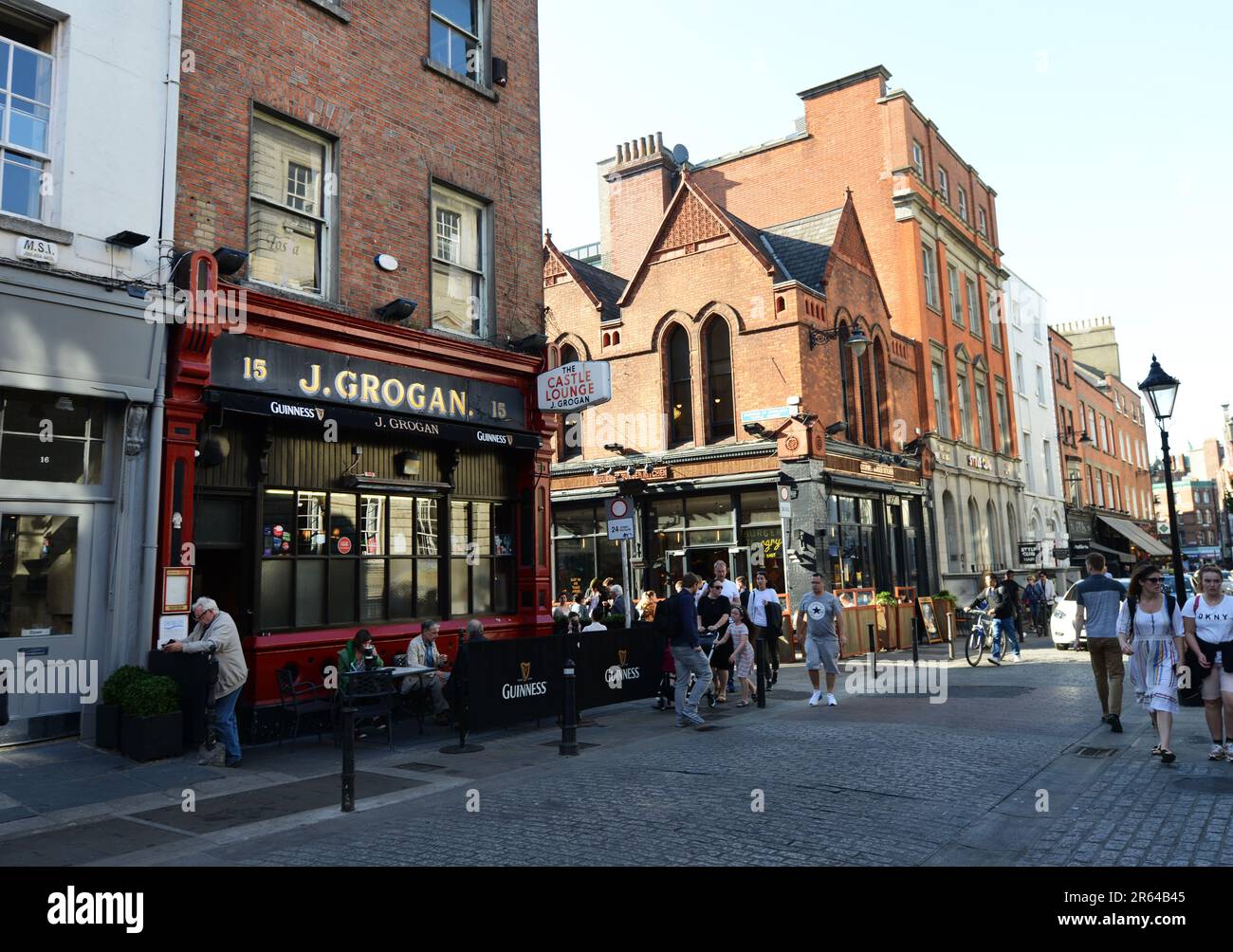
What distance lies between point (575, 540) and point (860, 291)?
36.5 feet

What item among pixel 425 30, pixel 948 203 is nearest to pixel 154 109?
pixel 425 30

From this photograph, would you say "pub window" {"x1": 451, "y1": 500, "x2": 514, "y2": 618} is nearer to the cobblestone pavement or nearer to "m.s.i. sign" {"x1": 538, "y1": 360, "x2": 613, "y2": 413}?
"m.s.i. sign" {"x1": 538, "y1": 360, "x2": 613, "y2": 413}

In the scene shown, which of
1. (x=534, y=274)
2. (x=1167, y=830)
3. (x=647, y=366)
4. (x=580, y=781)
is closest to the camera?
(x=1167, y=830)

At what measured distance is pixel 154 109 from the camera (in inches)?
391

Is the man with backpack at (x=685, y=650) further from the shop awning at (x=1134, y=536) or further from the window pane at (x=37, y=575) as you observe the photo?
the shop awning at (x=1134, y=536)

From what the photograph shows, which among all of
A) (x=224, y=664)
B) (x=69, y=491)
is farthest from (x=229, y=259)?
(x=224, y=664)

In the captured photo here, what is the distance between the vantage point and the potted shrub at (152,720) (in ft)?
28.6

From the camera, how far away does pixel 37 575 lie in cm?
902

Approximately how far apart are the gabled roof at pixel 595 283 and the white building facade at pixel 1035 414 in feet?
62.4

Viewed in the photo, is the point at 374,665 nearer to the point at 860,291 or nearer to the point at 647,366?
the point at 647,366

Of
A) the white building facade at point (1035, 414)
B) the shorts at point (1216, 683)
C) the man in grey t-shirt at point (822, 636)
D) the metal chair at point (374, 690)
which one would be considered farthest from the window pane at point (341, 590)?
the white building facade at point (1035, 414)

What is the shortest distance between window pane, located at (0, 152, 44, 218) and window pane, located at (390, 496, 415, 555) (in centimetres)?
536

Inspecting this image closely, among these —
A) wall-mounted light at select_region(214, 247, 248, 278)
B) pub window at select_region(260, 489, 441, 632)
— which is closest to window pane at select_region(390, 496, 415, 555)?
pub window at select_region(260, 489, 441, 632)

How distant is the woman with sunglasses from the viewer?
332 inches
